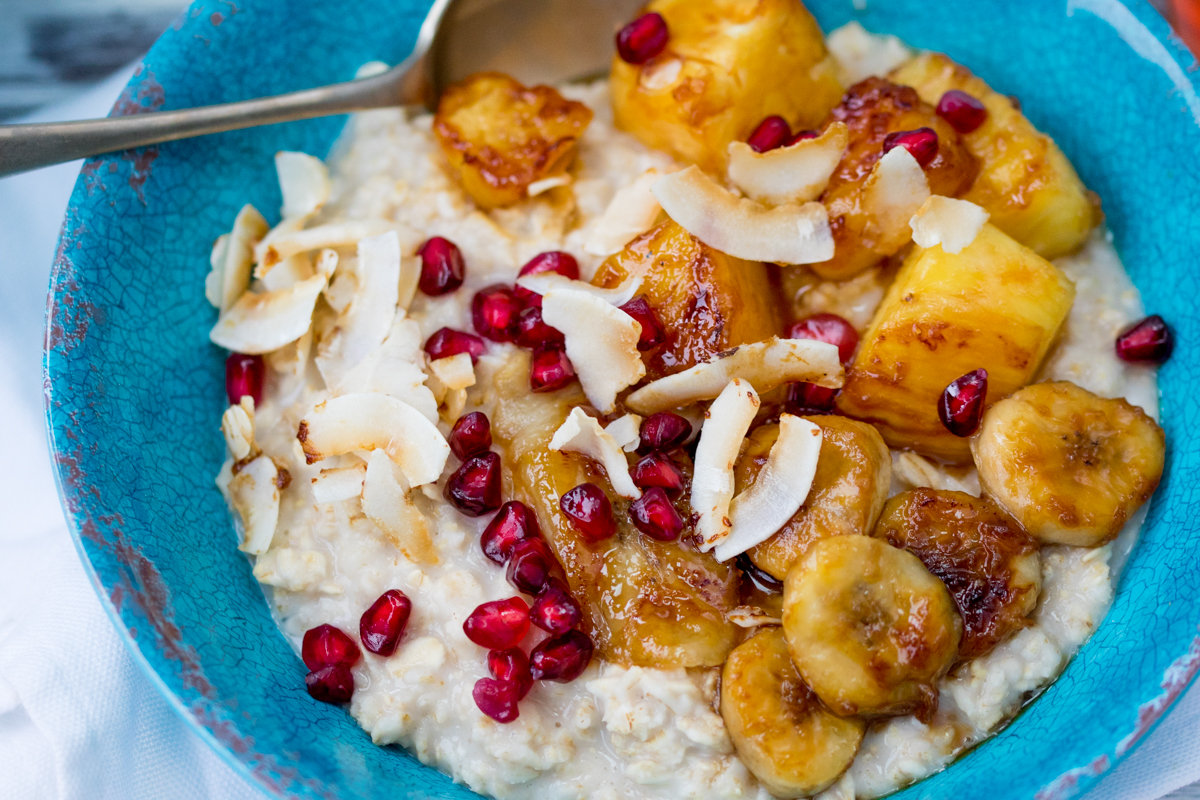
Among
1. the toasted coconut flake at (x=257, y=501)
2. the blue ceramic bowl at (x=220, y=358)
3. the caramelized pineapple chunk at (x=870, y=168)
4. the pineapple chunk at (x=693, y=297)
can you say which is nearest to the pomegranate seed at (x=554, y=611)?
the blue ceramic bowl at (x=220, y=358)

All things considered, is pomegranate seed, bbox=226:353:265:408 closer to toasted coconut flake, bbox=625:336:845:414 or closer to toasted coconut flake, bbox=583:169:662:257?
toasted coconut flake, bbox=583:169:662:257

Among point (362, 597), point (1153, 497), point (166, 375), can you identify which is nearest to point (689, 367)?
point (362, 597)

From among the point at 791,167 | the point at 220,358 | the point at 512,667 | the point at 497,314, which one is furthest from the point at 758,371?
the point at 220,358

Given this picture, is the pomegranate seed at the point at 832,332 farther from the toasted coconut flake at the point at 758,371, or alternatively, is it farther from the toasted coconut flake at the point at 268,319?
the toasted coconut flake at the point at 268,319

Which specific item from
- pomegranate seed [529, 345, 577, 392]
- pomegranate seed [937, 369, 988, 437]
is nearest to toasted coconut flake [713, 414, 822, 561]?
pomegranate seed [937, 369, 988, 437]

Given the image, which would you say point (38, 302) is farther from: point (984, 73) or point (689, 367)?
point (984, 73)

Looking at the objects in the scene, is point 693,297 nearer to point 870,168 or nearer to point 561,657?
point 870,168

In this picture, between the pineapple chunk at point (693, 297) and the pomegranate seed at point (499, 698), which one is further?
the pineapple chunk at point (693, 297)
